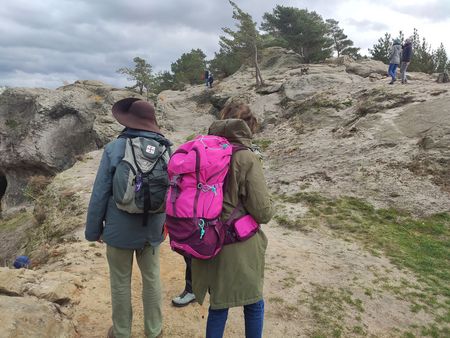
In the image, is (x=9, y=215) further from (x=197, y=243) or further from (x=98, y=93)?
(x=197, y=243)

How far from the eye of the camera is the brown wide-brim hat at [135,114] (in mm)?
3607

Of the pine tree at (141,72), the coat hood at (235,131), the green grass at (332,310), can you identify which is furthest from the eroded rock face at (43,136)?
the coat hood at (235,131)

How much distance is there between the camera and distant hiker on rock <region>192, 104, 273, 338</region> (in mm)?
3004

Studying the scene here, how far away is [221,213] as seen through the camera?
3016 millimetres

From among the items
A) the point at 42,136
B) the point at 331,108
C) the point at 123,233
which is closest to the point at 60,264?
the point at 123,233

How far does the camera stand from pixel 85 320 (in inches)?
180

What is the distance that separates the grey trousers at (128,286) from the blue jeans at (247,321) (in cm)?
90

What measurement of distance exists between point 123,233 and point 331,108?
15.5 meters

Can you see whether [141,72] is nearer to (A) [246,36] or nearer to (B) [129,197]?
(A) [246,36]

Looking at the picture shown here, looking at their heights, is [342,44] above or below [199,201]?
above

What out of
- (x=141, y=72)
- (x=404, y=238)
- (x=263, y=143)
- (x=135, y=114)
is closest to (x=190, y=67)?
(x=141, y=72)

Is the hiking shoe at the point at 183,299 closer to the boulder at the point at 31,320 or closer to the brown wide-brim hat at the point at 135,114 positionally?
the boulder at the point at 31,320

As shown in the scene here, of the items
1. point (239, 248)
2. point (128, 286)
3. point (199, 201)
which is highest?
point (199, 201)

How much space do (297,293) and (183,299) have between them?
182 centimetres
